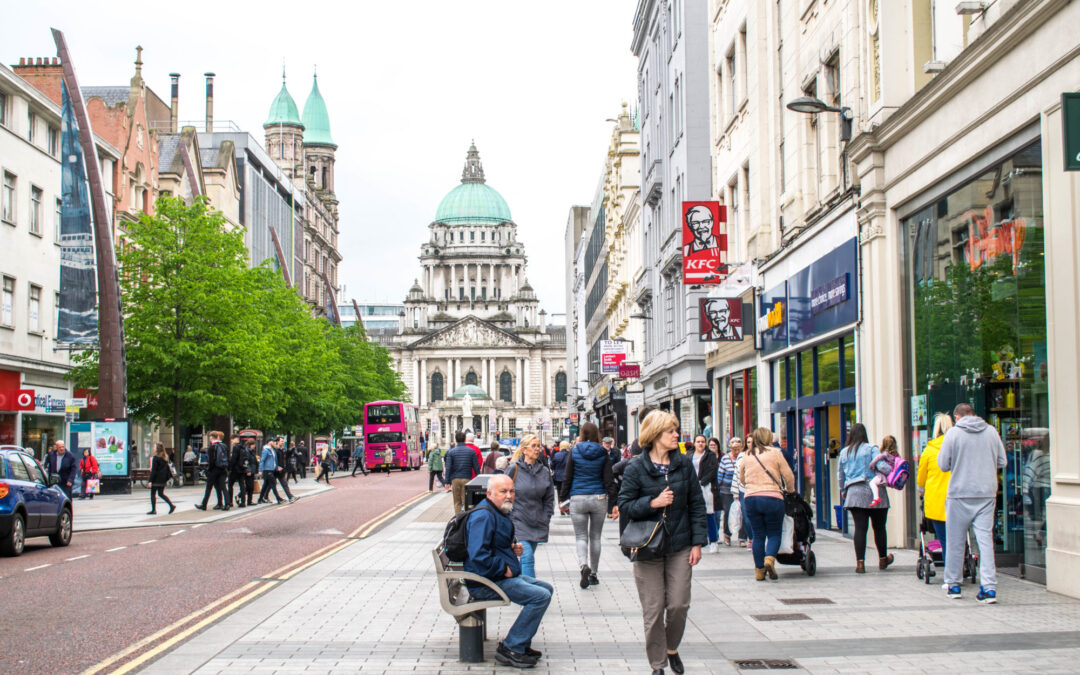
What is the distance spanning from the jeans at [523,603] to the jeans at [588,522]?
4.61 metres

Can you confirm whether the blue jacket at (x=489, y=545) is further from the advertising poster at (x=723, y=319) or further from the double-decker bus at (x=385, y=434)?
the double-decker bus at (x=385, y=434)

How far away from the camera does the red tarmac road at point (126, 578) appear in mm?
9398

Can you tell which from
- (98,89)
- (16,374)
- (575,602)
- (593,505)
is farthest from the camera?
(98,89)

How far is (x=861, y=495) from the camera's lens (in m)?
13.0

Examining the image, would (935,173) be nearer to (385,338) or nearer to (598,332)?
(598,332)

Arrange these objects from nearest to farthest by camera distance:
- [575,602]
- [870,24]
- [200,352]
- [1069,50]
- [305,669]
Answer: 1. [305,669]
2. [1069,50]
3. [575,602]
4. [870,24]
5. [200,352]

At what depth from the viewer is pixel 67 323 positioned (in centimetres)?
3347

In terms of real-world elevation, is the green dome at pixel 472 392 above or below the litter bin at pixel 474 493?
above

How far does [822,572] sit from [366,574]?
5.03m

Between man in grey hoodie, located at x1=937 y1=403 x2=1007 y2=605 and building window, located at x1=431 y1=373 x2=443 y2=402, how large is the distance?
157 metres

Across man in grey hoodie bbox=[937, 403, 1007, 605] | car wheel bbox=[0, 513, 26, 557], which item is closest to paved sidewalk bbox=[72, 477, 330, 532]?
car wheel bbox=[0, 513, 26, 557]

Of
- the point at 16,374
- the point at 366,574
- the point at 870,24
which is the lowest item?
the point at 366,574

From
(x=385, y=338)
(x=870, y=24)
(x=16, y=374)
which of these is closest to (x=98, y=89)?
(x=16, y=374)

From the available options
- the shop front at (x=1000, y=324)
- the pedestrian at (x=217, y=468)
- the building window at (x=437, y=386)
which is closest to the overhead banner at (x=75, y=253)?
the pedestrian at (x=217, y=468)
